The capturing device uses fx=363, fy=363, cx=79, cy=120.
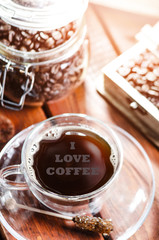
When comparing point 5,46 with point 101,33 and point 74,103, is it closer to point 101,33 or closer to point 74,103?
point 74,103

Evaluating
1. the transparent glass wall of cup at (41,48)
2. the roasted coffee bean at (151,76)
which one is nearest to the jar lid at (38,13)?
the transparent glass wall of cup at (41,48)

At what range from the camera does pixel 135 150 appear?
3.27ft

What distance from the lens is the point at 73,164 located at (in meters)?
0.91

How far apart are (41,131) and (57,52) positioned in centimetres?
21

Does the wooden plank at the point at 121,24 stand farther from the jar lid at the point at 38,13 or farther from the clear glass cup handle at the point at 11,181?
the clear glass cup handle at the point at 11,181

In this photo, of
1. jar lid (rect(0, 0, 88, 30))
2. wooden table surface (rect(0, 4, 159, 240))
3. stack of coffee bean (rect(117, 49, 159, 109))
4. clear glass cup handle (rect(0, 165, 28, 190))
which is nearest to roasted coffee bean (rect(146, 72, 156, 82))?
stack of coffee bean (rect(117, 49, 159, 109))

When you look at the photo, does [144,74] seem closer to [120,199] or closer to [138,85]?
[138,85]

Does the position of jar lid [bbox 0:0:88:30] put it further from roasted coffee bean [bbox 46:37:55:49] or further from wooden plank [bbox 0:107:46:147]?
wooden plank [bbox 0:107:46:147]

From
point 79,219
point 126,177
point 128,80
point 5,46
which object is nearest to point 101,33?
point 128,80

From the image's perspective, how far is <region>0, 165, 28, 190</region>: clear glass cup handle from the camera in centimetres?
89

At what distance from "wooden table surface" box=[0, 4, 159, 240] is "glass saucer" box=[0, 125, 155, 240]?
0.02m

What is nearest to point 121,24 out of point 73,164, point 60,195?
point 73,164

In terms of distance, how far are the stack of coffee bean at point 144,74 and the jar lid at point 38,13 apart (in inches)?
8.1

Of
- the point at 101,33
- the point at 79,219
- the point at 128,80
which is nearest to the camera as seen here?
the point at 79,219
